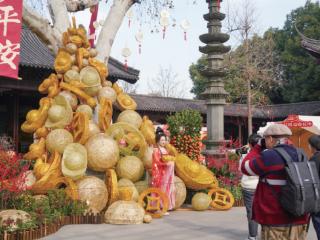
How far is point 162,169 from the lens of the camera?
25.5ft

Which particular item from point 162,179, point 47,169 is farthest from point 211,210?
point 47,169

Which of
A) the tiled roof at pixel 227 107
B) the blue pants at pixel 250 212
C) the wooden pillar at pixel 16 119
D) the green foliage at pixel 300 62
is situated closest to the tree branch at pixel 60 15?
Answer: the blue pants at pixel 250 212

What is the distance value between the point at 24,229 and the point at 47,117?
2592mm

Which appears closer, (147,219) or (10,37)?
(10,37)

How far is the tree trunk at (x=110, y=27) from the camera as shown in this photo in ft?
33.6

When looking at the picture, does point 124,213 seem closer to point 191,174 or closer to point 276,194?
point 191,174

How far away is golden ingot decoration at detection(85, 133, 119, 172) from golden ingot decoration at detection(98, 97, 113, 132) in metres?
0.70

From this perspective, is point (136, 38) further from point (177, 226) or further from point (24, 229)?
point (24, 229)

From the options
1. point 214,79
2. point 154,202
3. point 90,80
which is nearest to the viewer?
point 154,202

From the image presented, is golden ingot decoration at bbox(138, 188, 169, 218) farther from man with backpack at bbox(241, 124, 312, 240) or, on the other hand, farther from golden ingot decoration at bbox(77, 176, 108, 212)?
man with backpack at bbox(241, 124, 312, 240)

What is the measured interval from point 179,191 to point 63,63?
3105mm

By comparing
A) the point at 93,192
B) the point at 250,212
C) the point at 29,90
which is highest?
the point at 29,90

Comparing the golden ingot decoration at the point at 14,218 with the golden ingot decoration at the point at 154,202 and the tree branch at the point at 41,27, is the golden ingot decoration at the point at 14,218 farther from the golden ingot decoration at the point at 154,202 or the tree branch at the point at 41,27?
the tree branch at the point at 41,27

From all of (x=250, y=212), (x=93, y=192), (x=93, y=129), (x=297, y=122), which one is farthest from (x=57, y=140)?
(x=297, y=122)
